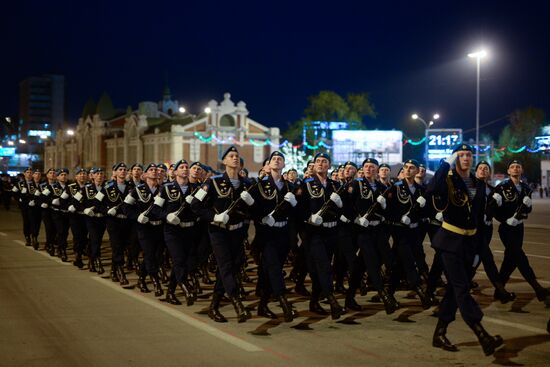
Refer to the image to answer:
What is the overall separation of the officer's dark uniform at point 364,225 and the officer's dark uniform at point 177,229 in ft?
7.33

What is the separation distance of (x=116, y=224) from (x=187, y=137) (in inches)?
2530

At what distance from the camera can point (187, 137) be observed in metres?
77.2

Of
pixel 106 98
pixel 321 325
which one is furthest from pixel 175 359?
pixel 106 98

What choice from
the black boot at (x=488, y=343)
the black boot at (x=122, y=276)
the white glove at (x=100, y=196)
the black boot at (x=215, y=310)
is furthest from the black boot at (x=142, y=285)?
the black boot at (x=488, y=343)

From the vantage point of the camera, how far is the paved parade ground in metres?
7.38

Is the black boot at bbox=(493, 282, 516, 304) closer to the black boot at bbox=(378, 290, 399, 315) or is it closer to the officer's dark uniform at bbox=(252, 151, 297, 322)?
the black boot at bbox=(378, 290, 399, 315)

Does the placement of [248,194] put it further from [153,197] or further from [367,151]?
[367,151]

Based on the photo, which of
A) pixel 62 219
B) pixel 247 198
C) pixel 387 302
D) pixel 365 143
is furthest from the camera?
pixel 365 143

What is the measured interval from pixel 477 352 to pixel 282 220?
9.11ft

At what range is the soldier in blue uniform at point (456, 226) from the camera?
24.9ft

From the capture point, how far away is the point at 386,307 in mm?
9820

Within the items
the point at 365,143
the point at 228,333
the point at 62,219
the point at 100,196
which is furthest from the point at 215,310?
the point at 365,143

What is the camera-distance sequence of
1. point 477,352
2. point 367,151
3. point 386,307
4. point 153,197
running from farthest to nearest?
1. point 367,151
2. point 153,197
3. point 386,307
4. point 477,352

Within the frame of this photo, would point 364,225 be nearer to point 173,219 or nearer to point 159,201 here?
point 173,219
